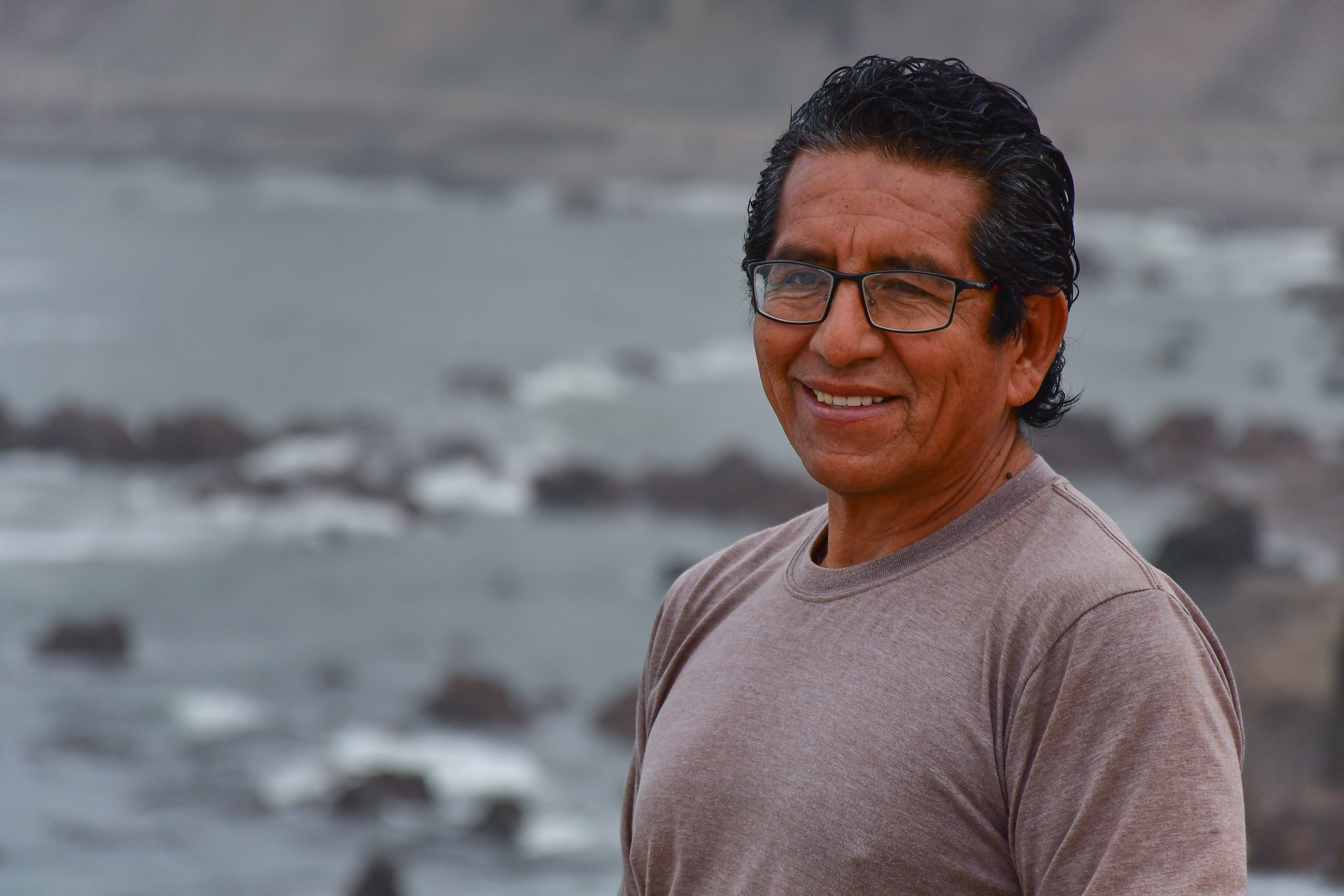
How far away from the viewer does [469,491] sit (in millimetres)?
25781

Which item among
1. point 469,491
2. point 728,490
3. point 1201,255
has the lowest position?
point 728,490

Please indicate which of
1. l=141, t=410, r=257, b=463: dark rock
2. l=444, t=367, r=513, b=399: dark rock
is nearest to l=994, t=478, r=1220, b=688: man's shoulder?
l=141, t=410, r=257, b=463: dark rock

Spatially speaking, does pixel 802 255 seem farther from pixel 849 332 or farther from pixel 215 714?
pixel 215 714

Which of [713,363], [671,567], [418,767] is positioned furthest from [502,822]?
[713,363]

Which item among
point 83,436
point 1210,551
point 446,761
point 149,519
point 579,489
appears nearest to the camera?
point 1210,551

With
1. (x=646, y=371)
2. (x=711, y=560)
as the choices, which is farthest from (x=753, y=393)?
(x=711, y=560)

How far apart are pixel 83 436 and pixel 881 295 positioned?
27730 mm

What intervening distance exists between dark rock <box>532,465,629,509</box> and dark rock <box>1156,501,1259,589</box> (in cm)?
1225

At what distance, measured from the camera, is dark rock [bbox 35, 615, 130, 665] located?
18.7m

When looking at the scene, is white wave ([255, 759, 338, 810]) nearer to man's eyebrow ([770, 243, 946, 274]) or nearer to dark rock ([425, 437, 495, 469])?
dark rock ([425, 437, 495, 469])

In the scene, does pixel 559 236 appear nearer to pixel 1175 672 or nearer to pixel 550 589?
pixel 550 589

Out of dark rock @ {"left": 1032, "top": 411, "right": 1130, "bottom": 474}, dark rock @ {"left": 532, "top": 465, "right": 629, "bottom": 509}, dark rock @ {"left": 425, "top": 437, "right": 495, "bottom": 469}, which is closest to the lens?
dark rock @ {"left": 1032, "top": 411, "right": 1130, "bottom": 474}

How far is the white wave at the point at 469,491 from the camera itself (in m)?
25.1

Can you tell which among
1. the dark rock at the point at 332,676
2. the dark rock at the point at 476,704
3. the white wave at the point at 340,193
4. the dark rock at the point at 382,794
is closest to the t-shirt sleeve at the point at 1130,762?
the dark rock at the point at 382,794
